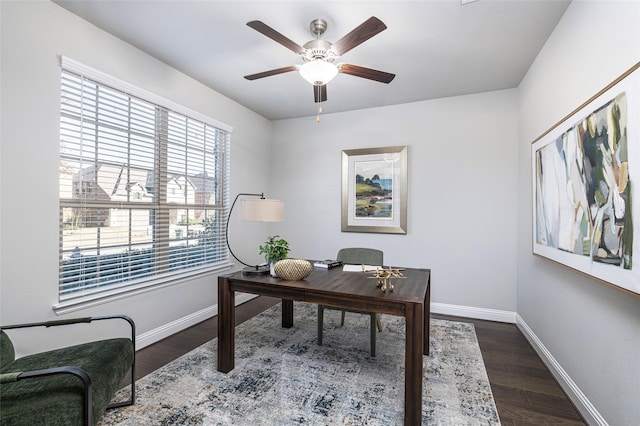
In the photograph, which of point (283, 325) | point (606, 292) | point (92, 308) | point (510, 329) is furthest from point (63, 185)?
point (510, 329)

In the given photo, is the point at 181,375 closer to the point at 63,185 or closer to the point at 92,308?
the point at 92,308

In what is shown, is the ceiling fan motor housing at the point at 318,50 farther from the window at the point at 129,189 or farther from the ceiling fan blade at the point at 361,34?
the window at the point at 129,189

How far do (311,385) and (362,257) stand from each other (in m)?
1.36

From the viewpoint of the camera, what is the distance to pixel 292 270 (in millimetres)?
2156

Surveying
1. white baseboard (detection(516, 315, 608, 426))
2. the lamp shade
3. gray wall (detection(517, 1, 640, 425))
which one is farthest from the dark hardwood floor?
the lamp shade

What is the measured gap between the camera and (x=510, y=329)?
10.2ft

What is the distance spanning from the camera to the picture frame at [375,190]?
3760mm

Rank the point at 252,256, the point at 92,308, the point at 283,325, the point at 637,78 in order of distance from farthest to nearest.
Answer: the point at 252,256 → the point at 283,325 → the point at 92,308 → the point at 637,78

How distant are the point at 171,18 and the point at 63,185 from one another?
146 centimetres

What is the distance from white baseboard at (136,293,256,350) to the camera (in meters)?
2.64

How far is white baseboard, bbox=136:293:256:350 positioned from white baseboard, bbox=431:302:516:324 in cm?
272

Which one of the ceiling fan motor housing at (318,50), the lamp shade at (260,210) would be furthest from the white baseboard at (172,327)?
the ceiling fan motor housing at (318,50)

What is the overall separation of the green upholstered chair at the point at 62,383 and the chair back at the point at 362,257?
2.01 m

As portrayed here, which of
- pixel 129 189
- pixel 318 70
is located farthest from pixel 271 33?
pixel 129 189
